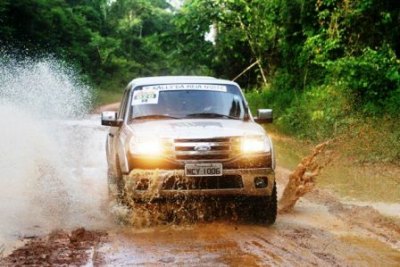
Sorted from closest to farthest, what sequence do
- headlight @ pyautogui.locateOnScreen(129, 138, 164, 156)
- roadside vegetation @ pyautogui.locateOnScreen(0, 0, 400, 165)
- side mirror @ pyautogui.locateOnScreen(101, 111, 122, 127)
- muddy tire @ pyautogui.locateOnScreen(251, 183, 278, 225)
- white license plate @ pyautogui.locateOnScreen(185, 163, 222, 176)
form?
white license plate @ pyautogui.locateOnScreen(185, 163, 222, 176) → headlight @ pyautogui.locateOnScreen(129, 138, 164, 156) → muddy tire @ pyautogui.locateOnScreen(251, 183, 278, 225) → side mirror @ pyautogui.locateOnScreen(101, 111, 122, 127) → roadside vegetation @ pyautogui.locateOnScreen(0, 0, 400, 165)

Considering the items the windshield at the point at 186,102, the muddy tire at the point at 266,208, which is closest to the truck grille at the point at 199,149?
the muddy tire at the point at 266,208

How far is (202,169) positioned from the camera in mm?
7020

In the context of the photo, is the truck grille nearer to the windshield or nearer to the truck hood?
the truck hood

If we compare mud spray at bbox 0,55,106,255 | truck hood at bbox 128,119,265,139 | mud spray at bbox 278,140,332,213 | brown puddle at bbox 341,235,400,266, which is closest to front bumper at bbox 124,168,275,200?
truck hood at bbox 128,119,265,139

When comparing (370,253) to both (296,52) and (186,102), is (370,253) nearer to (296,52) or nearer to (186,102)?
(186,102)

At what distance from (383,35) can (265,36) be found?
8.64 m

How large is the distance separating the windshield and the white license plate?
115 centimetres

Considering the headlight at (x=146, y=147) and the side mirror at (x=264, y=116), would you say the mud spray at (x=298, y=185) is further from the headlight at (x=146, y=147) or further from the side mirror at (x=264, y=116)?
the headlight at (x=146, y=147)

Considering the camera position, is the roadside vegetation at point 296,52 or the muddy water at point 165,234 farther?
the roadside vegetation at point 296,52

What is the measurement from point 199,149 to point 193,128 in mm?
345

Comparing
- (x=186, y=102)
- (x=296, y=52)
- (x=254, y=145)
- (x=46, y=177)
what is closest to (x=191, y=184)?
(x=254, y=145)

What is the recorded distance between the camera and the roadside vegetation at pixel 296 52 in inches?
594

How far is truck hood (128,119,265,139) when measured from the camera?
7.17 m

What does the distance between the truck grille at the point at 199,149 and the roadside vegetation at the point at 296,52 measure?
6.85 meters
